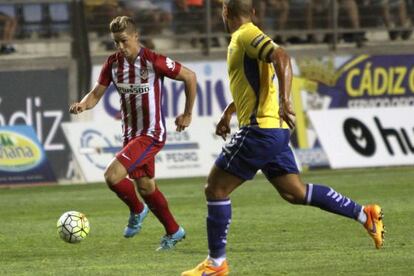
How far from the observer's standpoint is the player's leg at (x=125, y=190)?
1087 centimetres

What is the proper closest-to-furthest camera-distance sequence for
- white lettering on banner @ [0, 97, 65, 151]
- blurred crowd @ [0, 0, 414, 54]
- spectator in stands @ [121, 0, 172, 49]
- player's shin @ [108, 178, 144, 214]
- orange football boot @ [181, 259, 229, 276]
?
orange football boot @ [181, 259, 229, 276] < player's shin @ [108, 178, 144, 214] < white lettering on banner @ [0, 97, 65, 151] < blurred crowd @ [0, 0, 414, 54] < spectator in stands @ [121, 0, 172, 49]

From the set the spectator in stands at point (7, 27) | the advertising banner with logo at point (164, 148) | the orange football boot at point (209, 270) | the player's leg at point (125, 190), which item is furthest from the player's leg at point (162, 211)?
the spectator in stands at point (7, 27)

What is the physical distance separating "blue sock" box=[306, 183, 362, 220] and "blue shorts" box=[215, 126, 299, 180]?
0.62m

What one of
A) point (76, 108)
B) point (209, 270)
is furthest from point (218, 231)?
point (76, 108)

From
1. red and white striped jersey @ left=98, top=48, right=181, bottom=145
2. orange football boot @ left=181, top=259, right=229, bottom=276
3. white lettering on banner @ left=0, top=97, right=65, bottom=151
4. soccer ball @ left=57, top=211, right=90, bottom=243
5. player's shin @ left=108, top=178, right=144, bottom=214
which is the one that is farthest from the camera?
white lettering on banner @ left=0, top=97, right=65, bottom=151

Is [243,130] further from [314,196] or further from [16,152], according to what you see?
[16,152]

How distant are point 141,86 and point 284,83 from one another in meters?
3.22

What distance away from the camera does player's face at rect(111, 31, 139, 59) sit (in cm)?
1090

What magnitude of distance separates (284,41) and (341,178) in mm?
5250

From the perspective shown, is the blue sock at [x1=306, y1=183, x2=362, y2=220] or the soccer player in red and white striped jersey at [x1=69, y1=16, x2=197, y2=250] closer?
the blue sock at [x1=306, y1=183, x2=362, y2=220]

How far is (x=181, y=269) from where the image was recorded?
9.18 meters

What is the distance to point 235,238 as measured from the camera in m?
11.5

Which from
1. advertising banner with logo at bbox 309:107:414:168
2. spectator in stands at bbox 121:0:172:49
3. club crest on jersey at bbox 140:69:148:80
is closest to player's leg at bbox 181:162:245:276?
club crest on jersey at bbox 140:69:148:80

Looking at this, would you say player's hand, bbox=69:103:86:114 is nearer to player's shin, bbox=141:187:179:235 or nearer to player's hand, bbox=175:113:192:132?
player's hand, bbox=175:113:192:132
